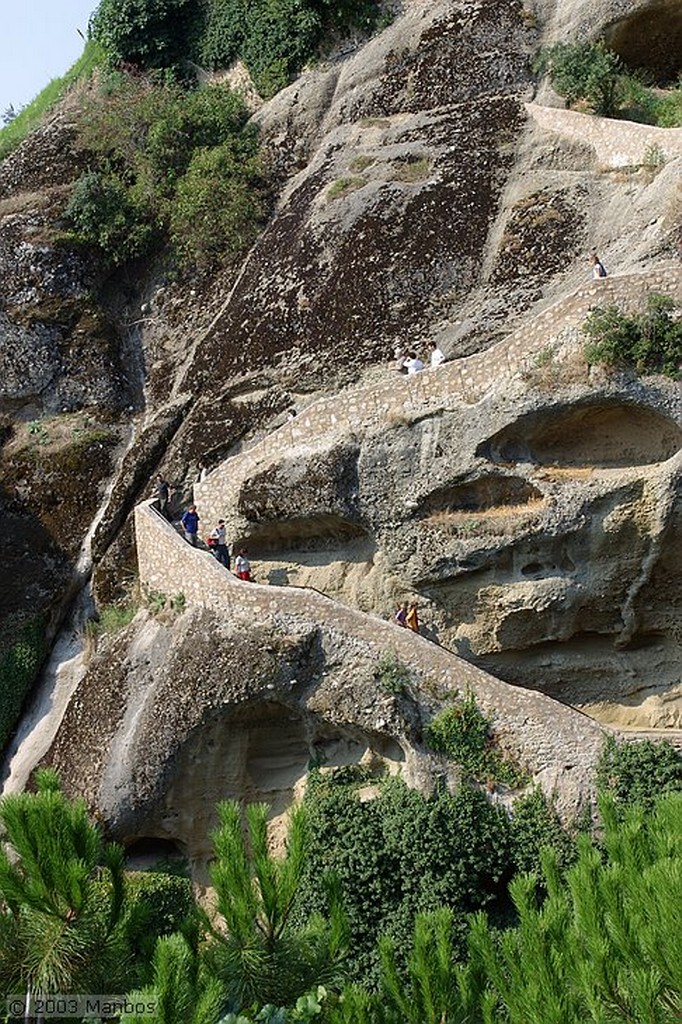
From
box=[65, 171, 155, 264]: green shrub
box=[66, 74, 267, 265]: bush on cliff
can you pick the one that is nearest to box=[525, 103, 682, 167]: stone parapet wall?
box=[66, 74, 267, 265]: bush on cliff

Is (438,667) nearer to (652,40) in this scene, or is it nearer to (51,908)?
(51,908)

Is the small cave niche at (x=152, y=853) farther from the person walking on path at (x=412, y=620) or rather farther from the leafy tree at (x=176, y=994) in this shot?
the leafy tree at (x=176, y=994)

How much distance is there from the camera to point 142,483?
2167cm

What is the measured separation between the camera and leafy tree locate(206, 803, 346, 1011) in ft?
30.1

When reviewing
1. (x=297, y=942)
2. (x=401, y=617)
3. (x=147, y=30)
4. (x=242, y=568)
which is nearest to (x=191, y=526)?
(x=242, y=568)

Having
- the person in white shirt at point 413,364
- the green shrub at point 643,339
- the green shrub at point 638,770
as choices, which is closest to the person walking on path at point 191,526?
the person in white shirt at point 413,364

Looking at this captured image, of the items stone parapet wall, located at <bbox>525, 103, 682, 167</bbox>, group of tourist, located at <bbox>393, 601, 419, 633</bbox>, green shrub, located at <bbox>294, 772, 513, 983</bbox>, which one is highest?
stone parapet wall, located at <bbox>525, 103, 682, 167</bbox>

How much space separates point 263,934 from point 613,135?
17.1 m

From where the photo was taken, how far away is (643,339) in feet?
53.7

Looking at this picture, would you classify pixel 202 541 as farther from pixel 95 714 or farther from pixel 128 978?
pixel 128 978

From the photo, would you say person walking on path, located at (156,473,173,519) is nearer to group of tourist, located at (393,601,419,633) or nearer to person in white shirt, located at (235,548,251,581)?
person in white shirt, located at (235,548,251,581)

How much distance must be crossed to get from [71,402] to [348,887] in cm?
1232

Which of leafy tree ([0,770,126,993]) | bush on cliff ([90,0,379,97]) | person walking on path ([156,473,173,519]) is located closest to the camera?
leafy tree ([0,770,126,993])

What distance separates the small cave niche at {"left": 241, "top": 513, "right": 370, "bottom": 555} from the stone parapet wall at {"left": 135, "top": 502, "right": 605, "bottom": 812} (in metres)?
1.64
